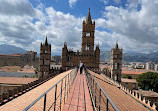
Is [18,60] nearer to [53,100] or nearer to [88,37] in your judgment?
[88,37]

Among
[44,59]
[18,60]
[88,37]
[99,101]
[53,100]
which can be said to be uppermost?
[88,37]

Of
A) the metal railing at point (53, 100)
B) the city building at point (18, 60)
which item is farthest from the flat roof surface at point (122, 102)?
the city building at point (18, 60)

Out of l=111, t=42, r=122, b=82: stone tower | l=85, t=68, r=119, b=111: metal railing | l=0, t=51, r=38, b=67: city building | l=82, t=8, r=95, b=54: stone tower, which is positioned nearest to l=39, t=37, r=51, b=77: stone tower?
l=82, t=8, r=95, b=54: stone tower

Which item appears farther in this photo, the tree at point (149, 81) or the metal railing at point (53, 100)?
the tree at point (149, 81)

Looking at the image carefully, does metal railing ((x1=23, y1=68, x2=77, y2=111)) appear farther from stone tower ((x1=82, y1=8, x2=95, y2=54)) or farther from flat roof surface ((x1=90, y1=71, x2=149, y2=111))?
stone tower ((x1=82, y1=8, x2=95, y2=54))

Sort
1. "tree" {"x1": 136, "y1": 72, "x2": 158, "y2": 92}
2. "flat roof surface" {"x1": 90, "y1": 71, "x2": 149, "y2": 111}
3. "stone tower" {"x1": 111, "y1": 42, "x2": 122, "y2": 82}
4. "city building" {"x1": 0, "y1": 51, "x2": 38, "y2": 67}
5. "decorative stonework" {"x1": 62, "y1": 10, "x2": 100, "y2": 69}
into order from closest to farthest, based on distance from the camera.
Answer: "flat roof surface" {"x1": 90, "y1": 71, "x2": 149, "y2": 111} → "decorative stonework" {"x1": 62, "y1": 10, "x2": 100, "y2": 69} → "stone tower" {"x1": 111, "y1": 42, "x2": 122, "y2": 82} → "tree" {"x1": 136, "y1": 72, "x2": 158, "y2": 92} → "city building" {"x1": 0, "y1": 51, "x2": 38, "y2": 67}

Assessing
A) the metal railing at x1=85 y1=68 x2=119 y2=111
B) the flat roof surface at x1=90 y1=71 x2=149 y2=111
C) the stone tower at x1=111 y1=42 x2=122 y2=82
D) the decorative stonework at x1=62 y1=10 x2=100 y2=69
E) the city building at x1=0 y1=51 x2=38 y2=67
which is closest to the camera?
the metal railing at x1=85 y1=68 x2=119 y2=111

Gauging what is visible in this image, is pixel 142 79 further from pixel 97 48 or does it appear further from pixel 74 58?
pixel 74 58

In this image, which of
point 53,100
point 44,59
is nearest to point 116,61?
point 44,59

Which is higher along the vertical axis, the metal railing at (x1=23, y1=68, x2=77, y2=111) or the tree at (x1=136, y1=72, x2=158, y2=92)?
the metal railing at (x1=23, y1=68, x2=77, y2=111)

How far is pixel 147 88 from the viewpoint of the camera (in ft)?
133

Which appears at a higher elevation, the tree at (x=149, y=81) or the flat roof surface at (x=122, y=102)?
the flat roof surface at (x=122, y=102)

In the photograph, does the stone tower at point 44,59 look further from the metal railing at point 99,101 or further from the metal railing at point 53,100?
the metal railing at point 99,101

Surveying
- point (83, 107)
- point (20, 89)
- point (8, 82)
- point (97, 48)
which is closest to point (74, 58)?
point (97, 48)
